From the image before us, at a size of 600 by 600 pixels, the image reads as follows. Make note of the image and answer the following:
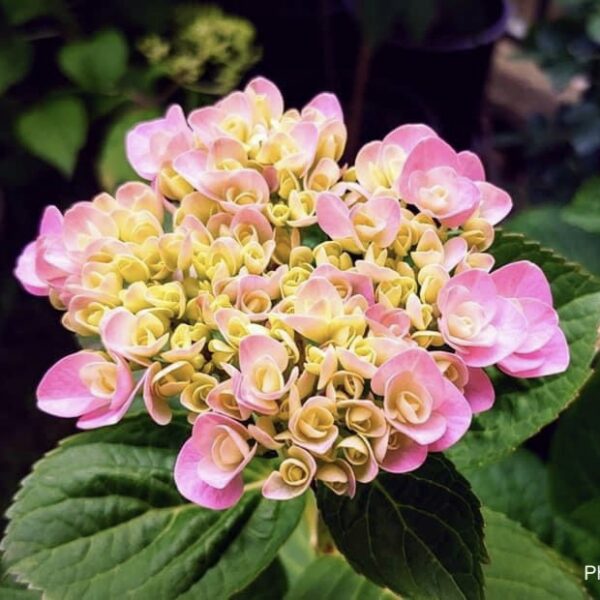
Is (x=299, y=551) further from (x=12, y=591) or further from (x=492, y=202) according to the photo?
(x=492, y=202)

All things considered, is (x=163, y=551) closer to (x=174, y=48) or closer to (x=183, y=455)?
(x=183, y=455)

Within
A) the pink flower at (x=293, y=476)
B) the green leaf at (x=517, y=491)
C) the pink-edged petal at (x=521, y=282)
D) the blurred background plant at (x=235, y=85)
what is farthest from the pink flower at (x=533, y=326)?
the blurred background plant at (x=235, y=85)

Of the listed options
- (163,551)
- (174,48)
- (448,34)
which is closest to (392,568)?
(163,551)

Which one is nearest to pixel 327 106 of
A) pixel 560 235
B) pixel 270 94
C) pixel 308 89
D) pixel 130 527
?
pixel 270 94

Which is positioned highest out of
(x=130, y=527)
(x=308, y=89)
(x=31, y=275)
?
(x=31, y=275)

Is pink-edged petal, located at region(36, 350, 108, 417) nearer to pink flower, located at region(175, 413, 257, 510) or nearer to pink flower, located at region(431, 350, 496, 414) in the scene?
pink flower, located at region(175, 413, 257, 510)

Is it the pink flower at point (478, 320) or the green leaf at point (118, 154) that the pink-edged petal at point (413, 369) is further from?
the green leaf at point (118, 154)

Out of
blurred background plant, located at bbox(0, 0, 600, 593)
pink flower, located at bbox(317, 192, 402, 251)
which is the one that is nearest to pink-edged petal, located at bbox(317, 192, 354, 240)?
pink flower, located at bbox(317, 192, 402, 251)
